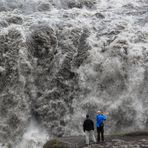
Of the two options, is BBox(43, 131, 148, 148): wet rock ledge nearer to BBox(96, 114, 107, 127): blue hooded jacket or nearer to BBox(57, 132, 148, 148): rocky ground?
BBox(57, 132, 148, 148): rocky ground

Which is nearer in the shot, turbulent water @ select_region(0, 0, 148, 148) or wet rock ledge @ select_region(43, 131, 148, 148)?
wet rock ledge @ select_region(43, 131, 148, 148)

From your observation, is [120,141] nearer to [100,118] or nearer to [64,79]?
[100,118]

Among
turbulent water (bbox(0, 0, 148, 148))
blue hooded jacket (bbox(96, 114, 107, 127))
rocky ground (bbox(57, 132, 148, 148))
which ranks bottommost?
rocky ground (bbox(57, 132, 148, 148))

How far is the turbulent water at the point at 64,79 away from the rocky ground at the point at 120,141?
401 centimetres

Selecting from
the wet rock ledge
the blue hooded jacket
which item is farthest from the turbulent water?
the blue hooded jacket

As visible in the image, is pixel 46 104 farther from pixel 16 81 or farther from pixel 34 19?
pixel 34 19

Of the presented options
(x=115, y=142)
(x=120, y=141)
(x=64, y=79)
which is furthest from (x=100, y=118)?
(x=64, y=79)

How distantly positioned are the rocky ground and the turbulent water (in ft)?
13.2

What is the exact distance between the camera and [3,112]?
1841 cm

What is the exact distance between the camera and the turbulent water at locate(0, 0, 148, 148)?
736 inches

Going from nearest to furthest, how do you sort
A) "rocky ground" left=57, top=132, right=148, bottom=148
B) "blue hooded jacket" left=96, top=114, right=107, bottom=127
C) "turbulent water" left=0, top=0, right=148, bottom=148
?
1. "rocky ground" left=57, top=132, right=148, bottom=148
2. "blue hooded jacket" left=96, top=114, right=107, bottom=127
3. "turbulent water" left=0, top=0, right=148, bottom=148

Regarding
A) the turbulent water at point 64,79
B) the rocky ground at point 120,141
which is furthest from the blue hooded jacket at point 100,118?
the turbulent water at point 64,79

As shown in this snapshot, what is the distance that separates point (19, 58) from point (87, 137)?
7667mm

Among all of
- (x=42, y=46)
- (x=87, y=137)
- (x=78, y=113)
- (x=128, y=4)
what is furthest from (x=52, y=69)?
(x=128, y=4)
